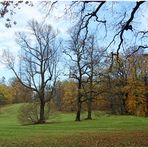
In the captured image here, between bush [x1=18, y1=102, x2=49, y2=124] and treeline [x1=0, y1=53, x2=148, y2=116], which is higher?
treeline [x1=0, y1=53, x2=148, y2=116]

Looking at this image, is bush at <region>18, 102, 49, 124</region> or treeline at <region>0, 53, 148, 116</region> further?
treeline at <region>0, 53, 148, 116</region>

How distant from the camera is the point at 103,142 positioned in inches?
784

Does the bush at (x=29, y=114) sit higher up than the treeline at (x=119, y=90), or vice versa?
the treeline at (x=119, y=90)

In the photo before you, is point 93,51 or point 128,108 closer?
point 93,51

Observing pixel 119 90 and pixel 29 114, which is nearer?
pixel 29 114

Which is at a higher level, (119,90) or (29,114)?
(119,90)

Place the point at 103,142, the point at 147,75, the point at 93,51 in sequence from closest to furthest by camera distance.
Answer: the point at 103,142 < the point at 93,51 < the point at 147,75

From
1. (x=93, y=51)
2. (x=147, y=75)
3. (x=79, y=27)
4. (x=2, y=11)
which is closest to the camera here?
(x=2, y=11)

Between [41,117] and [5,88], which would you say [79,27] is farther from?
[5,88]

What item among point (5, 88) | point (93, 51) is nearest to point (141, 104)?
point (93, 51)

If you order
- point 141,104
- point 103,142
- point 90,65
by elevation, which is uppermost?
point 90,65

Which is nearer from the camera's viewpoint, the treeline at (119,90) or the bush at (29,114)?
the bush at (29,114)

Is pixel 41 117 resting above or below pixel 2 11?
below

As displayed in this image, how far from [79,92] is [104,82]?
359 centimetres
